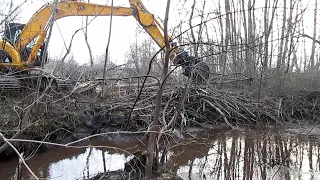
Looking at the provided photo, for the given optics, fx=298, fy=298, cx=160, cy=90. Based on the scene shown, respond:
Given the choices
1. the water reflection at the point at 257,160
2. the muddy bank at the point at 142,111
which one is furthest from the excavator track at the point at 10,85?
the water reflection at the point at 257,160

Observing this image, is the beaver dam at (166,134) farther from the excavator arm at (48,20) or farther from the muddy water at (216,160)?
the excavator arm at (48,20)

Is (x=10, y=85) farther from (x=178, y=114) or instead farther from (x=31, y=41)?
(x=178, y=114)

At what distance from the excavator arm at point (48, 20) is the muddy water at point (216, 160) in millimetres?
3056

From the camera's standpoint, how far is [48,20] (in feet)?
26.0

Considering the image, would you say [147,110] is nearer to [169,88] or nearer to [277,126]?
[169,88]

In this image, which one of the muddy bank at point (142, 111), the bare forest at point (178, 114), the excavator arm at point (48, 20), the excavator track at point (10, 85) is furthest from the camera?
the excavator arm at point (48, 20)

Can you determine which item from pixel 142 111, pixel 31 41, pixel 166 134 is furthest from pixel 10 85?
pixel 166 134

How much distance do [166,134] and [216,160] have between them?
1.87 m

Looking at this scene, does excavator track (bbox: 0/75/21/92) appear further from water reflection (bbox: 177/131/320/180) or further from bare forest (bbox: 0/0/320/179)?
water reflection (bbox: 177/131/320/180)

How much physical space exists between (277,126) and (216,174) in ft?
17.4

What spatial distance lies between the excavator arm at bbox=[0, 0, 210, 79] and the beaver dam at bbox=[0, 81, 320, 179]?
→ 1254 mm

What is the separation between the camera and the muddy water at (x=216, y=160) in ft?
16.3

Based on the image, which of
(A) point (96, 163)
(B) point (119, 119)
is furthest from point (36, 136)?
(B) point (119, 119)

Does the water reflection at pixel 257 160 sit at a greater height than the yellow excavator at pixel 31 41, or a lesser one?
lesser
